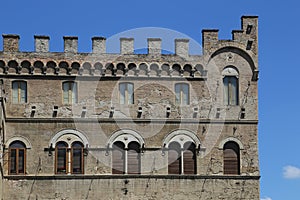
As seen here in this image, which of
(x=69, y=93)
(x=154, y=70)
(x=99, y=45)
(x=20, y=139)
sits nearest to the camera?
(x=20, y=139)

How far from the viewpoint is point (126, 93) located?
4500 cm

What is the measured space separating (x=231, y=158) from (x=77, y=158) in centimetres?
774

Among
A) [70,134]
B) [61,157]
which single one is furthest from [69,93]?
[61,157]

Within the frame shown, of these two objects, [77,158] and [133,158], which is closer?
[77,158]

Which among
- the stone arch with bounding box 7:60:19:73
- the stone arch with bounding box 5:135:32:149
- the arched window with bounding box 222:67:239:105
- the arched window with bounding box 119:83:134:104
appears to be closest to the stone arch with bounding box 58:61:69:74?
the stone arch with bounding box 7:60:19:73

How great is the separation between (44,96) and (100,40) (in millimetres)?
4070

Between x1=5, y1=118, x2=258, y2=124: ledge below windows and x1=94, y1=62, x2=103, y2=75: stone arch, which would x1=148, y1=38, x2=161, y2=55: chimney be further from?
x1=5, y1=118, x2=258, y2=124: ledge below windows

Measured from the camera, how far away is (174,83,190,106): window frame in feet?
148

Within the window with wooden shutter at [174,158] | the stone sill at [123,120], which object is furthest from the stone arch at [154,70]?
the window with wooden shutter at [174,158]

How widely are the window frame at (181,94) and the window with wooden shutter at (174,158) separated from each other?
2152 mm

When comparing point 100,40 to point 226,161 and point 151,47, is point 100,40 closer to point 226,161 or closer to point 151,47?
point 151,47

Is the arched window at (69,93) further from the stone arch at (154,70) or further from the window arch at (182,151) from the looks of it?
the window arch at (182,151)

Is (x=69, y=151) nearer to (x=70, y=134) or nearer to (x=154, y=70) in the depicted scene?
(x=70, y=134)

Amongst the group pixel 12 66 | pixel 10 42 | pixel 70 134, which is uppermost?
pixel 10 42
